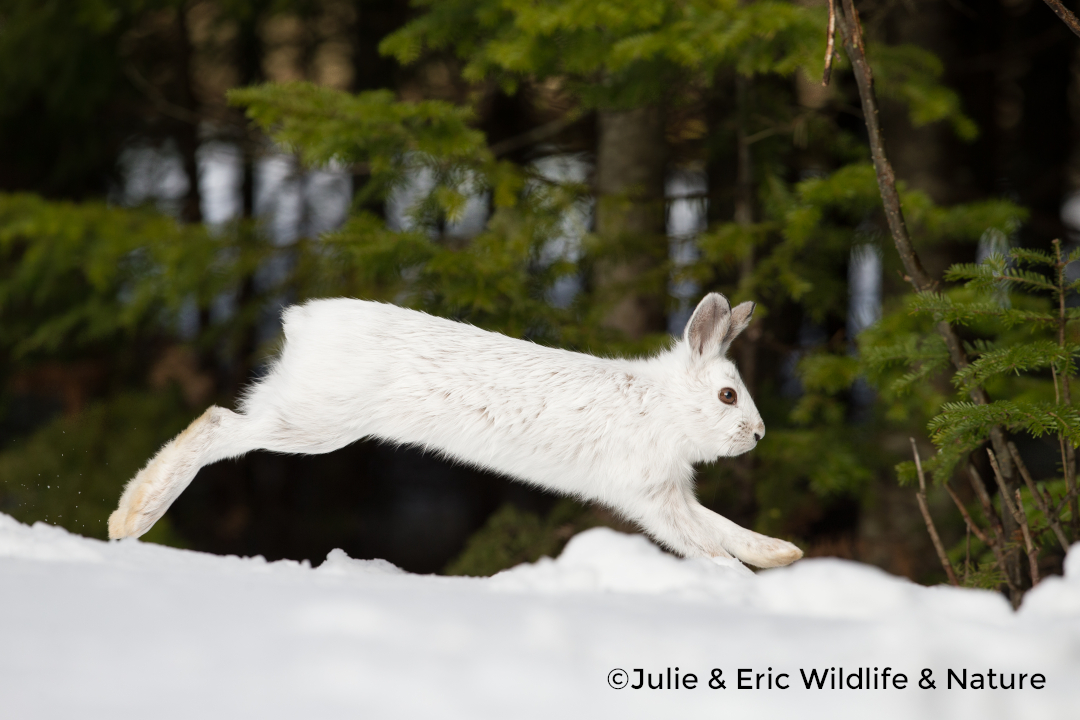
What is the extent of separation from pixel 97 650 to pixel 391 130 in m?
2.66

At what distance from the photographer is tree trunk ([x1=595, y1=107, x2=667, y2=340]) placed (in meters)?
4.33

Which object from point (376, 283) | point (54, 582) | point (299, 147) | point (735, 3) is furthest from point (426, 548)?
point (54, 582)

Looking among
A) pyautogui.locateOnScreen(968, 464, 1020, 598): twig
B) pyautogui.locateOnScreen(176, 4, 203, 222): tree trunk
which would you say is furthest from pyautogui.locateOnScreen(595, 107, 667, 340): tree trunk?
pyautogui.locateOnScreen(176, 4, 203, 222): tree trunk

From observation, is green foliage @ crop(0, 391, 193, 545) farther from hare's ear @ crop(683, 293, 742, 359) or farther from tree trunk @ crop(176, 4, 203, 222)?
hare's ear @ crop(683, 293, 742, 359)

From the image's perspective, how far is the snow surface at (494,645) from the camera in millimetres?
1449

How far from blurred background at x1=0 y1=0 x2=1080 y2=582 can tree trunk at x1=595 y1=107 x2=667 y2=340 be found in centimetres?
2

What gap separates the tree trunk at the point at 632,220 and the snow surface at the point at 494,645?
2.61 metres

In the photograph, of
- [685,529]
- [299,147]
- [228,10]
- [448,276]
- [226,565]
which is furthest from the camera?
[228,10]

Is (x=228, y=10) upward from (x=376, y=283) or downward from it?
upward

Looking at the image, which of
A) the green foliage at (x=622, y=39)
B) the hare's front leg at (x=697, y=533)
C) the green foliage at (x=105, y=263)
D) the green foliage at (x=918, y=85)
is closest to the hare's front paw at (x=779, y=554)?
the hare's front leg at (x=697, y=533)

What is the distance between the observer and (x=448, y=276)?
3.68 metres

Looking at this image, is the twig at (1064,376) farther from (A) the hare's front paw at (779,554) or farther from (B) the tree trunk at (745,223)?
(B) the tree trunk at (745,223)

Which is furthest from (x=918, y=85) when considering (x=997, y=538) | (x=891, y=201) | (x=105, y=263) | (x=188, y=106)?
(x=188, y=106)

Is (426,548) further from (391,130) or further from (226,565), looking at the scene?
(226,565)
